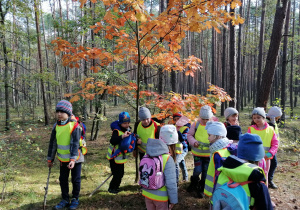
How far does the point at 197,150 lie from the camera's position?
12.3 ft

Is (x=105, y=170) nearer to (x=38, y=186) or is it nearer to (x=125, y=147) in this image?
(x=38, y=186)

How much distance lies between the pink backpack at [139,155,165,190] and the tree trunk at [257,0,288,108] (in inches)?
202

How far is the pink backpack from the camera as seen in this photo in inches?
95.5

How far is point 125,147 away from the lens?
3.65m

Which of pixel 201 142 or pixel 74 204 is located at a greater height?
pixel 201 142

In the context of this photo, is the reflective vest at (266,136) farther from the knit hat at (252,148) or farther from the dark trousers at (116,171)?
the dark trousers at (116,171)

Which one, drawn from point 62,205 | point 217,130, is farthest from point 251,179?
point 62,205

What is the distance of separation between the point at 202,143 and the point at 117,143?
1.60 meters

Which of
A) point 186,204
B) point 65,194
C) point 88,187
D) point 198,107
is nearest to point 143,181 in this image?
point 186,204

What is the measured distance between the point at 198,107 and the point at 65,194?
9.82 feet

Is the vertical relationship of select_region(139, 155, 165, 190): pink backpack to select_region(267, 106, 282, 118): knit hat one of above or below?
below

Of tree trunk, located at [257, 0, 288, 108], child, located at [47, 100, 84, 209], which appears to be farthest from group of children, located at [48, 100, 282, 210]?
tree trunk, located at [257, 0, 288, 108]

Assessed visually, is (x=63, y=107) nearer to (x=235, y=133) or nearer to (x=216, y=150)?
(x=216, y=150)

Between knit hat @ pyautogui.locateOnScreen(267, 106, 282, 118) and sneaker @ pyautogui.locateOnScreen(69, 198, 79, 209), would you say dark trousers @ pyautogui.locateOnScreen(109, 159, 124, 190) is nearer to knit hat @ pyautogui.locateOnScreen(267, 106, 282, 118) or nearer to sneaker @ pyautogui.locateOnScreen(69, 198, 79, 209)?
sneaker @ pyautogui.locateOnScreen(69, 198, 79, 209)
